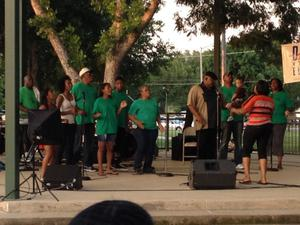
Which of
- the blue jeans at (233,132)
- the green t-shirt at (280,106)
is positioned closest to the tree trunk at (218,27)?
the green t-shirt at (280,106)

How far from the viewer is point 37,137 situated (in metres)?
9.48

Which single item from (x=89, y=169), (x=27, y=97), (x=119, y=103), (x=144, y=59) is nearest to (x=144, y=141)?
(x=119, y=103)

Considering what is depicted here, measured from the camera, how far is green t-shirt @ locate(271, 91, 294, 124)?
13.0m

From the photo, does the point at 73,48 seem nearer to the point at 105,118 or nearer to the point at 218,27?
the point at 105,118

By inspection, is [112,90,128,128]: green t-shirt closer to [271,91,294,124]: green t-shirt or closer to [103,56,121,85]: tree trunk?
[103,56,121,85]: tree trunk

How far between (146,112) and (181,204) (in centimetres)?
360

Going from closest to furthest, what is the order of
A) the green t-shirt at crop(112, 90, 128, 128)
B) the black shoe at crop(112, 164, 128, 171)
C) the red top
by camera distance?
the red top → the green t-shirt at crop(112, 90, 128, 128) → the black shoe at crop(112, 164, 128, 171)

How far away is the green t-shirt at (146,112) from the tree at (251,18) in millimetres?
4538

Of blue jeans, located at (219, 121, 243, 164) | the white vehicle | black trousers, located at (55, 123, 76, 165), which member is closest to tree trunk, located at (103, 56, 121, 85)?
black trousers, located at (55, 123, 76, 165)

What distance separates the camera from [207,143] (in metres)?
11.0

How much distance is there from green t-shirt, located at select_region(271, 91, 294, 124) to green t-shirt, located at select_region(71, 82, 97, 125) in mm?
3743

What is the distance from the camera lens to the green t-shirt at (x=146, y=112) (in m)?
12.0

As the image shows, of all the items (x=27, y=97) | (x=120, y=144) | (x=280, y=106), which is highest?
(x=27, y=97)

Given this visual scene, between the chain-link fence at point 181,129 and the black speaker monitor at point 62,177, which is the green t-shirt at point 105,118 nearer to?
the black speaker monitor at point 62,177
